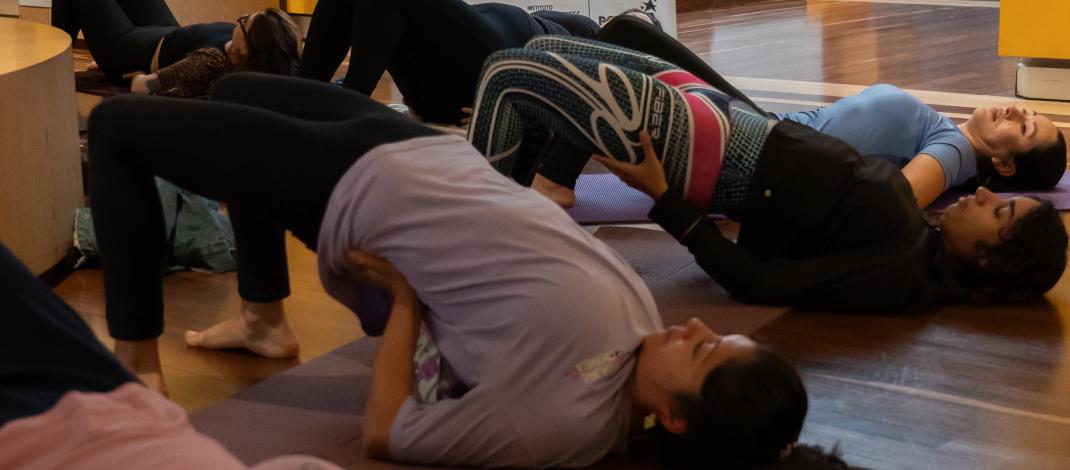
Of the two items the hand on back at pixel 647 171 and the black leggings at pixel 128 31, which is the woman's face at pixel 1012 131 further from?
the black leggings at pixel 128 31

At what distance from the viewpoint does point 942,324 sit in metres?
2.86

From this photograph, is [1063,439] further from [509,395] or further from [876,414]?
[509,395]

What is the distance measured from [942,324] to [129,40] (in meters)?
3.63

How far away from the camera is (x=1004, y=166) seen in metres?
3.69

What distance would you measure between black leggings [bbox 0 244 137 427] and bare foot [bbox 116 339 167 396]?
672 mm

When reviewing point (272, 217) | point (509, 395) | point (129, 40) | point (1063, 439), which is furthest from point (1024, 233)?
point (129, 40)

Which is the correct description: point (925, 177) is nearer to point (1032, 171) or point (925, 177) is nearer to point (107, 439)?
point (1032, 171)

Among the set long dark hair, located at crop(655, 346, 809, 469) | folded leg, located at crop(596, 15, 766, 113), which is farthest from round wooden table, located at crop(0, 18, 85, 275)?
long dark hair, located at crop(655, 346, 809, 469)

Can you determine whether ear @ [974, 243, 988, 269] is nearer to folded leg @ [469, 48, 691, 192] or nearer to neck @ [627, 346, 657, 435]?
folded leg @ [469, 48, 691, 192]

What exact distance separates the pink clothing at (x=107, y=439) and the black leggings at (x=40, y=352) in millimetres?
34

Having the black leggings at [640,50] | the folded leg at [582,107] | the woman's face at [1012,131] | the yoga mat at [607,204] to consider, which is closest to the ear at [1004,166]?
the woman's face at [1012,131]

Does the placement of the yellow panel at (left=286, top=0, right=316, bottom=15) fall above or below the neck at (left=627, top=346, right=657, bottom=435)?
below

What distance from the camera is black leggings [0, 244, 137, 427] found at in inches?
56.0

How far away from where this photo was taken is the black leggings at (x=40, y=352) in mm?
1422
